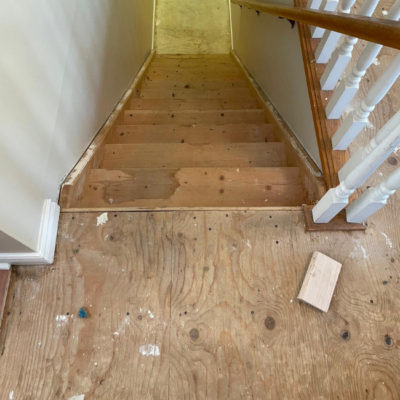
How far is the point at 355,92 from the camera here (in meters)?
1.15

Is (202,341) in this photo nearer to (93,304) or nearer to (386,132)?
(93,304)

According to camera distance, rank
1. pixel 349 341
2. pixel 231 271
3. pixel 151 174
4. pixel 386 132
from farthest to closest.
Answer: pixel 151 174 → pixel 231 271 → pixel 349 341 → pixel 386 132

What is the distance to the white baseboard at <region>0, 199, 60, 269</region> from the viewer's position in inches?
41.2

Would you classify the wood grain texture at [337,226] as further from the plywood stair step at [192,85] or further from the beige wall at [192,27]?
the beige wall at [192,27]

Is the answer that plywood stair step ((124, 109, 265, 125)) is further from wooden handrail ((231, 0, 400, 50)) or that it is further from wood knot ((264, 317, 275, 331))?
wood knot ((264, 317, 275, 331))

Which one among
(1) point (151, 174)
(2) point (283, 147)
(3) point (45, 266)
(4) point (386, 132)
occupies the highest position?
(4) point (386, 132)

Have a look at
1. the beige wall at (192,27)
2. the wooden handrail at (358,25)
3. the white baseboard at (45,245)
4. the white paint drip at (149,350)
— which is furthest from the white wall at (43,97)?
the beige wall at (192,27)

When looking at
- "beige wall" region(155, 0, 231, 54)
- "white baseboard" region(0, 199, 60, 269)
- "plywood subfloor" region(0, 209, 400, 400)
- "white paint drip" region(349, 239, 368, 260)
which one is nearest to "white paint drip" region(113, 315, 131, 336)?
"plywood subfloor" region(0, 209, 400, 400)

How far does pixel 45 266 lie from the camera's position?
1119 mm

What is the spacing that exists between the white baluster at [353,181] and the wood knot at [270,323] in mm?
400

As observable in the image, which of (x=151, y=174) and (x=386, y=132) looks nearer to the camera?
(x=386, y=132)

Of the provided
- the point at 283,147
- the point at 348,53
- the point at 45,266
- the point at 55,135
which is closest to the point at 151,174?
the point at 55,135

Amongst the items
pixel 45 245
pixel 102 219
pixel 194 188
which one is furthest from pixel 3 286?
pixel 194 188

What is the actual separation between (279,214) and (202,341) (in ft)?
1.80
